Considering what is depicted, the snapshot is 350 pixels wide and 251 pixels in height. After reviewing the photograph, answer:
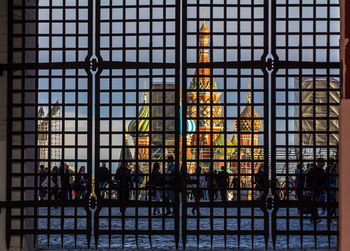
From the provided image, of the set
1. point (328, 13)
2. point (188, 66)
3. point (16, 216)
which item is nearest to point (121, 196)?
point (16, 216)

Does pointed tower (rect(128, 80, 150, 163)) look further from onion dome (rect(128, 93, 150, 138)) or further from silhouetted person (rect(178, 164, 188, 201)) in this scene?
silhouetted person (rect(178, 164, 188, 201))

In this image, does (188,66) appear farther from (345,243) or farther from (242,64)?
(345,243)

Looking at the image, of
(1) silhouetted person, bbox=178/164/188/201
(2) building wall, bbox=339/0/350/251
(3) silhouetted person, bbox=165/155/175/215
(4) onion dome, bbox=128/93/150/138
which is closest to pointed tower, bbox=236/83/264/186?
(1) silhouetted person, bbox=178/164/188/201

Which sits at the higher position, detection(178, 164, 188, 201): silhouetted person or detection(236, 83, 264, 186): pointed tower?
detection(236, 83, 264, 186): pointed tower

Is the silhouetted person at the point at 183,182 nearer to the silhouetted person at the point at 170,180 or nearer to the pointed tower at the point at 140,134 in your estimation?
the silhouetted person at the point at 170,180

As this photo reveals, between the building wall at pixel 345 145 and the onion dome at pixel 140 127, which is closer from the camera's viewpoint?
the building wall at pixel 345 145

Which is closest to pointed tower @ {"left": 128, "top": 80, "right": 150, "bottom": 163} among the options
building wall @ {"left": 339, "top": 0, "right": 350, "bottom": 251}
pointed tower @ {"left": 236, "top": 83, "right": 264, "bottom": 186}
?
pointed tower @ {"left": 236, "top": 83, "right": 264, "bottom": 186}

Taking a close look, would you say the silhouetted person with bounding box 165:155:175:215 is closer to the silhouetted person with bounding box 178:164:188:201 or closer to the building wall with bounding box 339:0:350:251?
the silhouetted person with bounding box 178:164:188:201

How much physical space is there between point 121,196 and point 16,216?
1326mm

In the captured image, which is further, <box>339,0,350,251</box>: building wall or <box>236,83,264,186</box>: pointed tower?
<box>236,83,264,186</box>: pointed tower

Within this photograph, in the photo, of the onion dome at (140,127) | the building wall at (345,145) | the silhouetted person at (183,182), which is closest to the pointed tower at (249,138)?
the silhouetted person at (183,182)

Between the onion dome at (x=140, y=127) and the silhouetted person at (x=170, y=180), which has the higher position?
the onion dome at (x=140, y=127)

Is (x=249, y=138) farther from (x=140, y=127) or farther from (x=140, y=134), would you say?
(x=140, y=127)

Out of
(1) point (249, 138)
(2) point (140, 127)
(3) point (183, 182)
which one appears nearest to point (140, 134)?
(3) point (183, 182)
